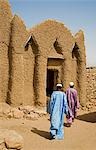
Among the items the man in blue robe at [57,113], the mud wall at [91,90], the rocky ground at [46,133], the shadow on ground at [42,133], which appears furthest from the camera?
the mud wall at [91,90]

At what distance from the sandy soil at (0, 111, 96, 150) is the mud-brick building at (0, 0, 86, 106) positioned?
1960 mm

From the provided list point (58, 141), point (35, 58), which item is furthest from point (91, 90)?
point (58, 141)

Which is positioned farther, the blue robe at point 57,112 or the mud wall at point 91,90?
the mud wall at point 91,90

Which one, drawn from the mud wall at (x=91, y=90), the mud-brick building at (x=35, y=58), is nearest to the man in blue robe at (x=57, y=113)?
the mud-brick building at (x=35, y=58)

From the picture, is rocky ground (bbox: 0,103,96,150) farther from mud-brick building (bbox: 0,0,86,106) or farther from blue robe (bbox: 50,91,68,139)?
mud-brick building (bbox: 0,0,86,106)

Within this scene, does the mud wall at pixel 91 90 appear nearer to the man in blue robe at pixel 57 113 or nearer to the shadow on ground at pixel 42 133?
the shadow on ground at pixel 42 133

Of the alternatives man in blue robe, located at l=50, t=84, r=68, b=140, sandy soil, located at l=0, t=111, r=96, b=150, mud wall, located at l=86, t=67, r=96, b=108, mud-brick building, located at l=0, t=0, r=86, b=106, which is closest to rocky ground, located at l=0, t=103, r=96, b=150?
sandy soil, located at l=0, t=111, r=96, b=150

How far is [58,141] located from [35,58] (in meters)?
6.40

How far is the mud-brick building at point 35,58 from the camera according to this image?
539 inches

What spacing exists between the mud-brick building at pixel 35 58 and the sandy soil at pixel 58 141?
6.43ft

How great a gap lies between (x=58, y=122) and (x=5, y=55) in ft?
17.9

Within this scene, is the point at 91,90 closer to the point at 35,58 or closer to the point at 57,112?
the point at 35,58

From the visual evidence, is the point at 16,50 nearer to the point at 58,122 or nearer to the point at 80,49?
the point at 80,49

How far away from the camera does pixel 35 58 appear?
14680 millimetres
